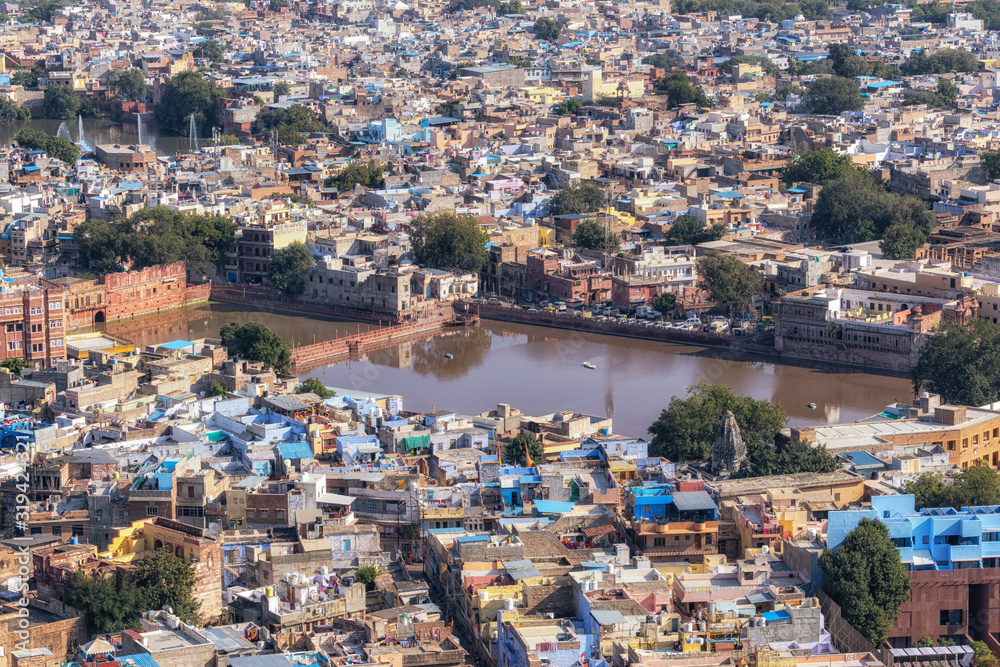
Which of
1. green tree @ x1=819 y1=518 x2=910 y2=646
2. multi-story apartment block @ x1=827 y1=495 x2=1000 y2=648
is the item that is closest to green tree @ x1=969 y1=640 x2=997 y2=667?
multi-story apartment block @ x1=827 y1=495 x2=1000 y2=648

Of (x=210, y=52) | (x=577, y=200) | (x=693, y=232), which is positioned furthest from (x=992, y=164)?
(x=210, y=52)

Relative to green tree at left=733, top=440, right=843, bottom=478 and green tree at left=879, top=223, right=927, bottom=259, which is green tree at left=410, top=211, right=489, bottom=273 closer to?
green tree at left=879, top=223, right=927, bottom=259

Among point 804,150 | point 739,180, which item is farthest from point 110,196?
point 804,150

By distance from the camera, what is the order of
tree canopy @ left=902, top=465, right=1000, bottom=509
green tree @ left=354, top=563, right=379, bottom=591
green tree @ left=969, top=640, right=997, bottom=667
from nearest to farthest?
1. green tree @ left=969, top=640, right=997, bottom=667
2. green tree @ left=354, top=563, right=379, bottom=591
3. tree canopy @ left=902, top=465, right=1000, bottom=509

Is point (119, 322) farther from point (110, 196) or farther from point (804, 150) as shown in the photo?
point (804, 150)

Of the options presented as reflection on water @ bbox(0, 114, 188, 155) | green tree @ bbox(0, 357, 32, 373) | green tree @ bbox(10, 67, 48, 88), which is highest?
green tree @ bbox(10, 67, 48, 88)

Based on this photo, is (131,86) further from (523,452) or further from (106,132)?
(523,452)

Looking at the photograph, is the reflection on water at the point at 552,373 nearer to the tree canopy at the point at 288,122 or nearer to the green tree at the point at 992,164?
the green tree at the point at 992,164
